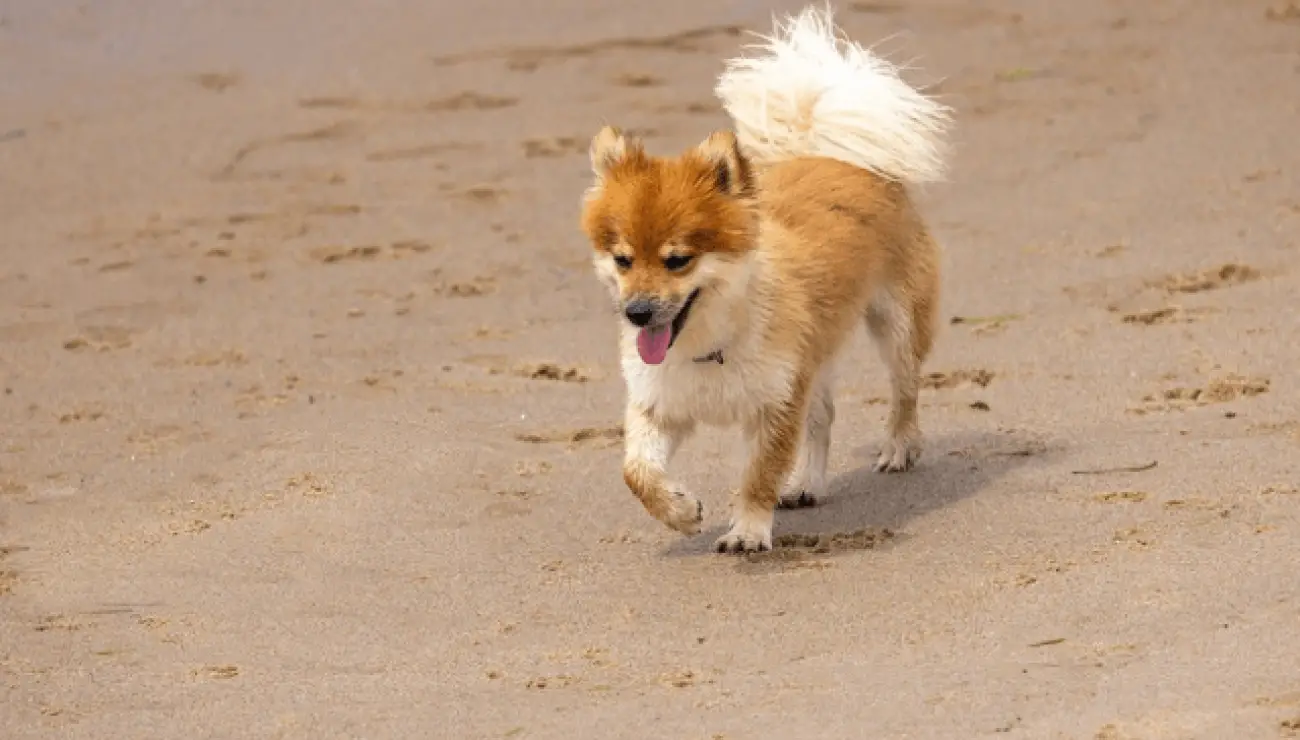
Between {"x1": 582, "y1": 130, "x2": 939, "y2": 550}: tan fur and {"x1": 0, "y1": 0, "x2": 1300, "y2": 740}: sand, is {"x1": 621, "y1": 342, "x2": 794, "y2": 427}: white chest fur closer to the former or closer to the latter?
{"x1": 582, "y1": 130, "x2": 939, "y2": 550}: tan fur

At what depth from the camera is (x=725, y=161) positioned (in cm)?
570

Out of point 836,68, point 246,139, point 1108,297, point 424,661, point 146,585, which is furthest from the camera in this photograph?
point 246,139

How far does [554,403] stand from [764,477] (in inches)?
66.8

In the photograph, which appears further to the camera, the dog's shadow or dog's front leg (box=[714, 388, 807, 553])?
the dog's shadow

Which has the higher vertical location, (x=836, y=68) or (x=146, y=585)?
(x=836, y=68)

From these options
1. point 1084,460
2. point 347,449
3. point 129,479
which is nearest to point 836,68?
point 1084,460

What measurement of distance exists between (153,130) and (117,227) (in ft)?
3.91

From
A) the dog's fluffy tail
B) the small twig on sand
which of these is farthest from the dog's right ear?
the small twig on sand

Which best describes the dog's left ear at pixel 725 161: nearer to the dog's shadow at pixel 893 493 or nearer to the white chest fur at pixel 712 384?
the white chest fur at pixel 712 384

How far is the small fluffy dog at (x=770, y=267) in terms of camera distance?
563cm

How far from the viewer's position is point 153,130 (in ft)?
34.9

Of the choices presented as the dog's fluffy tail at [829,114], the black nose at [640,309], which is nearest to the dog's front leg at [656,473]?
the black nose at [640,309]

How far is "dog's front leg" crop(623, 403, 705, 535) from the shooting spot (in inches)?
224

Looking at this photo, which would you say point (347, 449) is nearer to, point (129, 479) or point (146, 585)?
point (129, 479)
